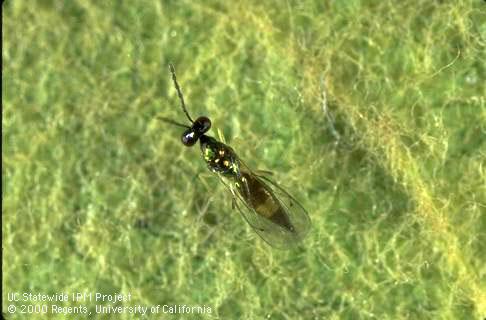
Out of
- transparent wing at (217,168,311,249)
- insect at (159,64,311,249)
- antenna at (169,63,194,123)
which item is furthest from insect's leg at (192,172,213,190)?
antenna at (169,63,194,123)

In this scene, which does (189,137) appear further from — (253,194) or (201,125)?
(253,194)

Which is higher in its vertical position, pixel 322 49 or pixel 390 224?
pixel 322 49

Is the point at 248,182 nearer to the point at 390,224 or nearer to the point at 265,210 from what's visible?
the point at 265,210

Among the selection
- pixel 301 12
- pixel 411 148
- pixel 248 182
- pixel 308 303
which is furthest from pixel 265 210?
pixel 301 12

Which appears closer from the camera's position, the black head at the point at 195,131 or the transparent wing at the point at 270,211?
the transparent wing at the point at 270,211

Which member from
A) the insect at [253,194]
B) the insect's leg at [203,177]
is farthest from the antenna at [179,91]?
the insect's leg at [203,177]

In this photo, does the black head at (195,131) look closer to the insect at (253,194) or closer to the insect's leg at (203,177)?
the insect at (253,194)

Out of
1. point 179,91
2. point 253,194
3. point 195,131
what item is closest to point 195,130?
point 195,131

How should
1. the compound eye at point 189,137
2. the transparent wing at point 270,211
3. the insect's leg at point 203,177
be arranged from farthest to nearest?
1. the insect's leg at point 203,177
2. the compound eye at point 189,137
3. the transparent wing at point 270,211
